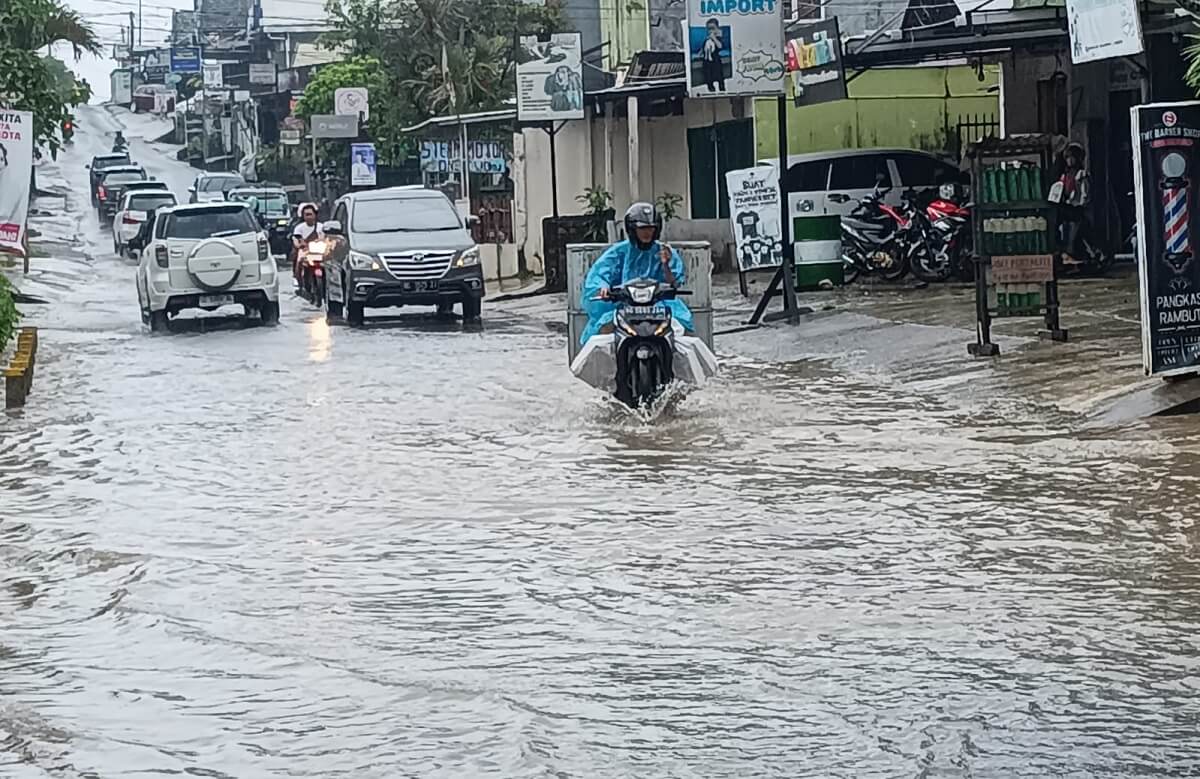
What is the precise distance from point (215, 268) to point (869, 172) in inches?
341

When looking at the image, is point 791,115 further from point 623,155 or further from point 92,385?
point 92,385

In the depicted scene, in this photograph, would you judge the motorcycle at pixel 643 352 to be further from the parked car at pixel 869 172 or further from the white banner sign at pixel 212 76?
the white banner sign at pixel 212 76

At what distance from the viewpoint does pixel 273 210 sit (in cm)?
4731

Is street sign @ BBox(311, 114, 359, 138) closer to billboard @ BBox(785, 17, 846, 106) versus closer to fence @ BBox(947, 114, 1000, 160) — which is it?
fence @ BBox(947, 114, 1000, 160)

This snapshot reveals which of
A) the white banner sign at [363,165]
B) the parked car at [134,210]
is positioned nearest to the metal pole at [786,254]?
the parked car at [134,210]

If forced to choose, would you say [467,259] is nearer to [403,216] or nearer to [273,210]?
[403,216]

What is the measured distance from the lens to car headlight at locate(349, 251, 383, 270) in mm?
24922

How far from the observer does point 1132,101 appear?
2508 centimetres

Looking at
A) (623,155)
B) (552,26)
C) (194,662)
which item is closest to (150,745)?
(194,662)

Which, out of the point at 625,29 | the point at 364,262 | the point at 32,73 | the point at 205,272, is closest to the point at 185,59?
the point at 625,29

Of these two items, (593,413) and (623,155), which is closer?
(593,413)

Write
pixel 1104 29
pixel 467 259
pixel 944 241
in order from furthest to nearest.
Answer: pixel 467 259, pixel 944 241, pixel 1104 29

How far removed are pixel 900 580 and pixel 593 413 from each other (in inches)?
253

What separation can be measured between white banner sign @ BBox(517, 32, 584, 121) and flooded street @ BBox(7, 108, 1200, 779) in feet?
47.2
